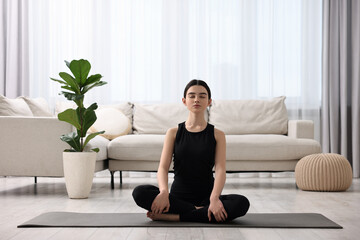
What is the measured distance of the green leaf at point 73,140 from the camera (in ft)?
11.0

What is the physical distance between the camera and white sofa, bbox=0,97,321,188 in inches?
141

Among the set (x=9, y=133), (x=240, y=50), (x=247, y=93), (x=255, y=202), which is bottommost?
(x=255, y=202)

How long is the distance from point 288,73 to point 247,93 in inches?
19.6

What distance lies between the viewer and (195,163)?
2293 millimetres

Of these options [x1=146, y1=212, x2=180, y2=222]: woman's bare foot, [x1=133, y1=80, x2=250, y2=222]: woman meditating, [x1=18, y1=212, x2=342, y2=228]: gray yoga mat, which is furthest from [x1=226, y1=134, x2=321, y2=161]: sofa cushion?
[x1=146, y1=212, x2=180, y2=222]: woman's bare foot

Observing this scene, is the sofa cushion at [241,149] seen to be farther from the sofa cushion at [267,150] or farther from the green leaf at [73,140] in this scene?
the green leaf at [73,140]

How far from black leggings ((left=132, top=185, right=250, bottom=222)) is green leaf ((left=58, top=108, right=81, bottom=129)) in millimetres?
1278

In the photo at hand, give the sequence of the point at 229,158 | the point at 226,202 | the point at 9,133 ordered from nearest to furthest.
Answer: the point at 226,202
the point at 9,133
the point at 229,158

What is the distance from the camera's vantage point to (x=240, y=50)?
5.47m

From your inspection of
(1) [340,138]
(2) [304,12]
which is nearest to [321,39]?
(2) [304,12]

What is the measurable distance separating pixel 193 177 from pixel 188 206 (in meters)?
0.14

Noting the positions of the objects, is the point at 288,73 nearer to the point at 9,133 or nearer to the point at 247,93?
the point at 247,93

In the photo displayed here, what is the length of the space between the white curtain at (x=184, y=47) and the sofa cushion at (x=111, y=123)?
34.1 inches

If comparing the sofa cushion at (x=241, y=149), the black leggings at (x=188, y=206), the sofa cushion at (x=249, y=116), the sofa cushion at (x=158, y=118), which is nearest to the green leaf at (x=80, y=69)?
the sofa cushion at (x=241, y=149)
